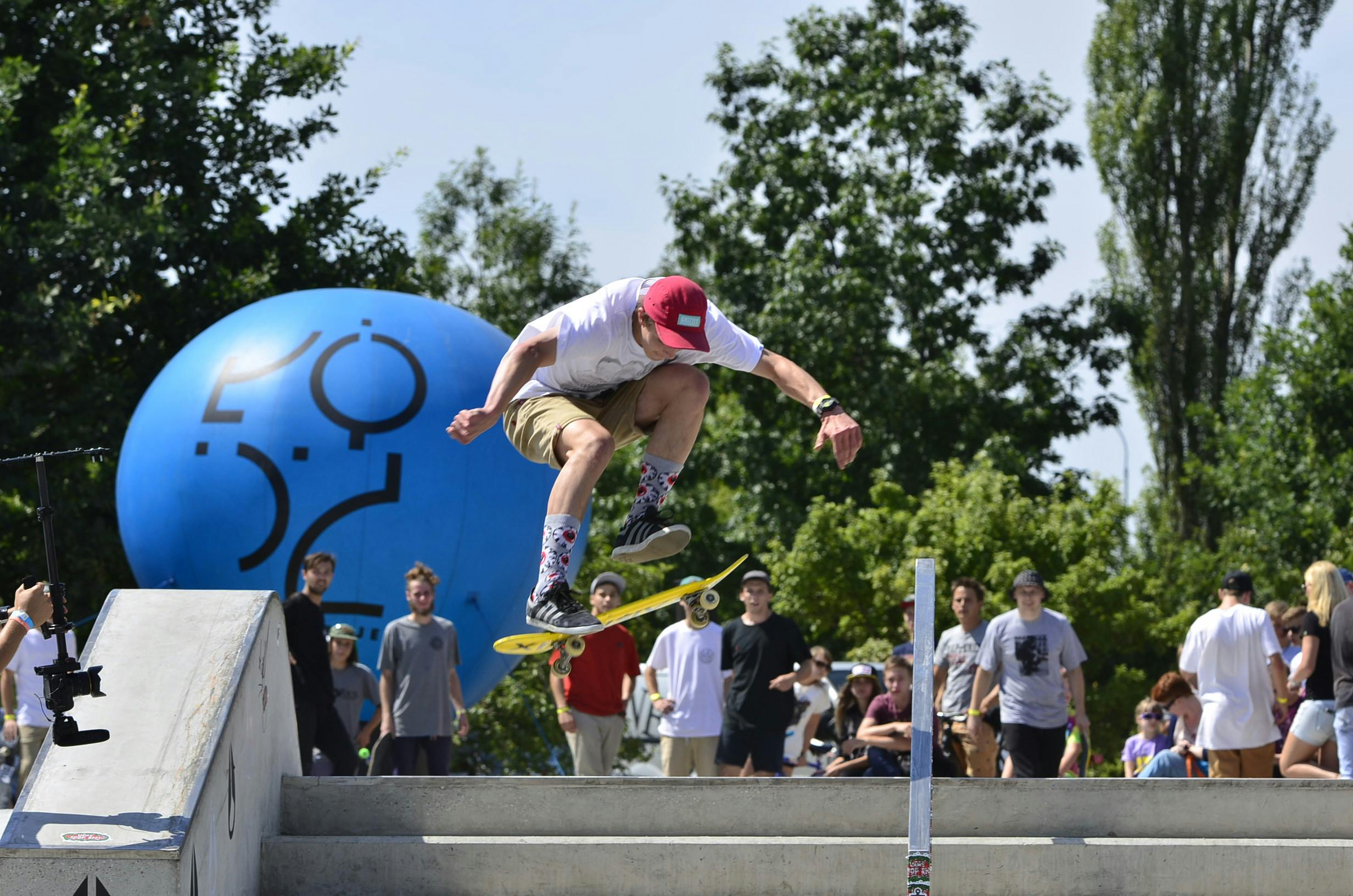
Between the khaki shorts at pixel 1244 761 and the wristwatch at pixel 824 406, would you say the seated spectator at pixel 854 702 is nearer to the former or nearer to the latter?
the khaki shorts at pixel 1244 761

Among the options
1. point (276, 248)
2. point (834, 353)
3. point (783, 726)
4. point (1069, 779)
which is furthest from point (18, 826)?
point (834, 353)

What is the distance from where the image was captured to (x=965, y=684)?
932 cm

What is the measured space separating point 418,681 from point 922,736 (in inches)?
189

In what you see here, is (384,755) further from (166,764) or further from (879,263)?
(879,263)

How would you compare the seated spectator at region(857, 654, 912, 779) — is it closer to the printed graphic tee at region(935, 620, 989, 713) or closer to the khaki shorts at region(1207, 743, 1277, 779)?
the printed graphic tee at region(935, 620, 989, 713)

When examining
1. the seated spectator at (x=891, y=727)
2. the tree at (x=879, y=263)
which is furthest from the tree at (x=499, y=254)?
the seated spectator at (x=891, y=727)

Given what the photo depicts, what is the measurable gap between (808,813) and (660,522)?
5.50ft

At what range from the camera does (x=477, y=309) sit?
33500 mm

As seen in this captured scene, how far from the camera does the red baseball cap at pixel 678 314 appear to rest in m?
6.34

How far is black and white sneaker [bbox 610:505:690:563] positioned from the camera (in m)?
6.89

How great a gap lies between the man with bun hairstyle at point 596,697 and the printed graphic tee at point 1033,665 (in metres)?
2.32

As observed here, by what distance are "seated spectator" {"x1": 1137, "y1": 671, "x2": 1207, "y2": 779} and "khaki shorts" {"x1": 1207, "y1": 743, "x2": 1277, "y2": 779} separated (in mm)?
794

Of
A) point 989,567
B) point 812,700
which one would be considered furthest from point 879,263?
point 812,700

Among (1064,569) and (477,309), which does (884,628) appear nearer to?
(1064,569)
